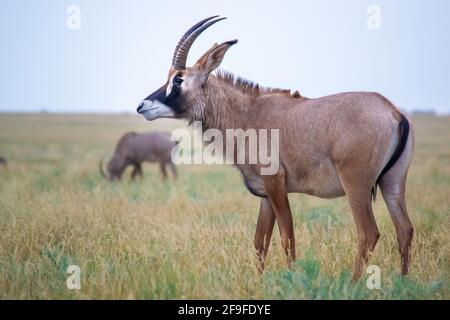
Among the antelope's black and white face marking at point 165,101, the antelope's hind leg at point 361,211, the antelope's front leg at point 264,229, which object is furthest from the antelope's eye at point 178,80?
the antelope's hind leg at point 361,211

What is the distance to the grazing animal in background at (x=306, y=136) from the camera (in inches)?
240

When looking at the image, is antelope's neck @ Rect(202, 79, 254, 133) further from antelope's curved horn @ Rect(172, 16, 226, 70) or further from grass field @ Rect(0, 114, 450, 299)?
grass field @ Rect(0, 114, 450, 299)

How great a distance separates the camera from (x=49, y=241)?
301 inches

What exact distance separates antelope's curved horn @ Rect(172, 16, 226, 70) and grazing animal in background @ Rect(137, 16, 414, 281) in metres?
0.01

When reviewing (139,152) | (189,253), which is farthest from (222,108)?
(139,152)

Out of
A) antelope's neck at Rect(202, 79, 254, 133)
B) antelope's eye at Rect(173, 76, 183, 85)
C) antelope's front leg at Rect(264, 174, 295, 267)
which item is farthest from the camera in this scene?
antelope's neck at Rect(202, 79, 254, 133)

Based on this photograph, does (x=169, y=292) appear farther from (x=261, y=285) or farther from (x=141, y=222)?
(x=141, y=222)

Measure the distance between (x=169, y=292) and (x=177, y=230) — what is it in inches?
91.2

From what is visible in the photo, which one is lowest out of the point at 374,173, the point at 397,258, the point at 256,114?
the point at 397,258

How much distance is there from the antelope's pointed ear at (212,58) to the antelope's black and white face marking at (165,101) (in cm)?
30

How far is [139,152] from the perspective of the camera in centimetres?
2473

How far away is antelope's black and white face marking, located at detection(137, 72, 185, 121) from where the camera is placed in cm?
679

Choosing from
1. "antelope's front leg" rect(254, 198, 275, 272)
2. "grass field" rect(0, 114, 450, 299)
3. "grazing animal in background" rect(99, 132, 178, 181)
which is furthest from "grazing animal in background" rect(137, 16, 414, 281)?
"grazing animal in background" rect(99, 132, 178, 181)
